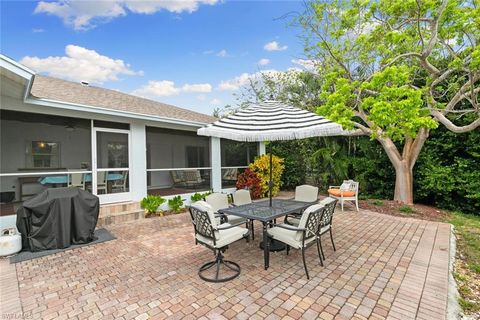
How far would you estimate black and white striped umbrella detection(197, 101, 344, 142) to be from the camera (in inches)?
161

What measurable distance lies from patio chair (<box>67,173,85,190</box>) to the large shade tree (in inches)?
289

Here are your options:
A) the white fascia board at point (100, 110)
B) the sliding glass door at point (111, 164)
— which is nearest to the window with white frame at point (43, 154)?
the sliding glass door at point (111, 164)

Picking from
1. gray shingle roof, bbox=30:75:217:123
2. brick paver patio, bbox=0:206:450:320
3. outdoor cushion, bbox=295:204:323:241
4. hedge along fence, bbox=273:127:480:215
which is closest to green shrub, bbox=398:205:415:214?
hedge along fence, bbox=273:127:480:215

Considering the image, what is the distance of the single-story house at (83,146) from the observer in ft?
19.1

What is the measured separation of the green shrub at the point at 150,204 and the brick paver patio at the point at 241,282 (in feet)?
6.69

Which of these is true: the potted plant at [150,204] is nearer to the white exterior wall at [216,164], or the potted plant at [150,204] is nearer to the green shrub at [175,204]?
the green shrub at [175,204]

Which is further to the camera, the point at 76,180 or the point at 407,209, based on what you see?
the point at 407,209

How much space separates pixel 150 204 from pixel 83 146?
266 cm

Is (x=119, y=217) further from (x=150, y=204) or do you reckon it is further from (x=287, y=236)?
(x=287, y=236)

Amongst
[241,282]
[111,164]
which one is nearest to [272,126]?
[241,282]

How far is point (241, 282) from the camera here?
3.44 meters

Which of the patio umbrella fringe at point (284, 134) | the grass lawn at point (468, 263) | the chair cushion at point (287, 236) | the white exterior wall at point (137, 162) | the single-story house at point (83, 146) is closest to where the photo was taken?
the grass lawn at point (468, 263)

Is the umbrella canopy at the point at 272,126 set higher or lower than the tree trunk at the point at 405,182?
higher

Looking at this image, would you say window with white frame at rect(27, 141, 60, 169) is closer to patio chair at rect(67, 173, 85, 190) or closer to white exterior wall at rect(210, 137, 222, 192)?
patio chair at rect(67, 173, 85, 190)
